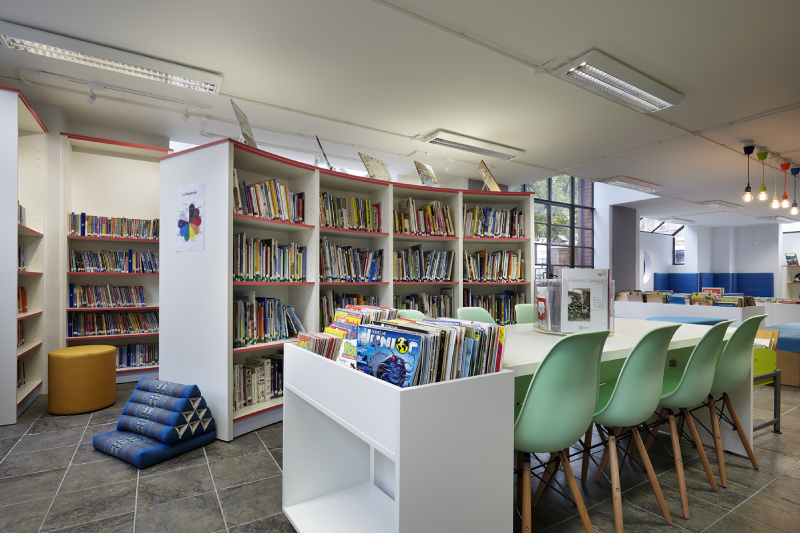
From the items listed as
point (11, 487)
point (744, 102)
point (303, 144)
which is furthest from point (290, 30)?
point (744, 102)

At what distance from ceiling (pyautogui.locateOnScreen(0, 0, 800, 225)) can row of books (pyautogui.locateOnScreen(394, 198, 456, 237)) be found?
43.5 inches

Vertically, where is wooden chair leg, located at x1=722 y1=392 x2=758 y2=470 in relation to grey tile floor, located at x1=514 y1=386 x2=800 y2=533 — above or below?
above

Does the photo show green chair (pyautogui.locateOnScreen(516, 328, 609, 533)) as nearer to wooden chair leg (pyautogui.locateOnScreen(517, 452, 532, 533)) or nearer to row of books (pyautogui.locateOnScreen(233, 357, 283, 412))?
wooden chair leg (pyautogui.locateOnScreen(517, 452, 532, 533))

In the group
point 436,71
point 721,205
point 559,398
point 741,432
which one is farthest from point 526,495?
point 721,205

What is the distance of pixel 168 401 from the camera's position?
2811mm

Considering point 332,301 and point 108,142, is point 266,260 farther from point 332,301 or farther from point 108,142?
point 108,142

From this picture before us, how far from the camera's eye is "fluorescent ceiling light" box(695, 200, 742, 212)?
9602 millimetres

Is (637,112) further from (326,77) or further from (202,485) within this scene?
(202,485)

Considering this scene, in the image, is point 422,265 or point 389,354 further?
point 422,265

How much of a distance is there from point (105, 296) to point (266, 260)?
8.59 feet

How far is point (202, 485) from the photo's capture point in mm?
2346

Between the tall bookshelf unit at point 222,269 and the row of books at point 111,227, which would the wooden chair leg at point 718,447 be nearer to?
the tall bookshelf unit at point 222,269

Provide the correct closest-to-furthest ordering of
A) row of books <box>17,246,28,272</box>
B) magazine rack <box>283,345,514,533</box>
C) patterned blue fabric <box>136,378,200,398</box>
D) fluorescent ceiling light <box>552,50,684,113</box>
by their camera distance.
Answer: magazine rack <box>283,345,514,533</box> < patterned blue fabric <box>136,378,200,398</box> < fluorescent ceiling light <box>552,50,684,113</box> < row of books <box>17,246,28,272</box>

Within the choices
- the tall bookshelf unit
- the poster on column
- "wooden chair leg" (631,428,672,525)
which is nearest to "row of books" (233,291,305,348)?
the tall bookshelf unit
